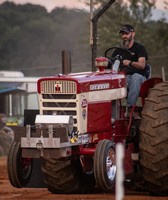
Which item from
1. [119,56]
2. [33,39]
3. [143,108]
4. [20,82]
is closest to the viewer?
[143,108]

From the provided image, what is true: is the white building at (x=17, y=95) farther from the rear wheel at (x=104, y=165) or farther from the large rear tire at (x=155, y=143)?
the rear wheel at (x=104, y=165)

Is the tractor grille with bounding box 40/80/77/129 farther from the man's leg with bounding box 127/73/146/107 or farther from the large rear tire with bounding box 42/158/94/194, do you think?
the man's leg with bounding box 127/73/146/107

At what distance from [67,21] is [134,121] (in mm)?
26727

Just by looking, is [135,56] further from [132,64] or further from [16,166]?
[16,166]

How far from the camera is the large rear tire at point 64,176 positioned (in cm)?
971

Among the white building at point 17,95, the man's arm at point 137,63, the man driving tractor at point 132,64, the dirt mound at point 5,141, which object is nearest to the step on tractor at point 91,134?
the man driving tractor at point 132,64

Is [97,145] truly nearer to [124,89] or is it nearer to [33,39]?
[124,89]

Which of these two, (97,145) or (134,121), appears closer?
(97,145)

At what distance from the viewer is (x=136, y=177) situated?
9883 mm

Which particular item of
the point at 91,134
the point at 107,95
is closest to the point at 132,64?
the point at 107,95

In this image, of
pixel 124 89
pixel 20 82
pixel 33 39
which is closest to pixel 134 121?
pixel 124 89

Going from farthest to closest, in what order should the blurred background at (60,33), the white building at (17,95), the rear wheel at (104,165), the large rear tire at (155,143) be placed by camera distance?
the blurred background at (60,33) < the white building at (17,95) < the large rear tire at (155,143) < the rear wheel at (104,165)

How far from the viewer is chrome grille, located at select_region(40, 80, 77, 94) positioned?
30.1 feet

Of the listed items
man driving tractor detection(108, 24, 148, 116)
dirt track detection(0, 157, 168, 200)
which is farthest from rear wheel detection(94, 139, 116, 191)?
man driving tractor detection(108, 24, 148, 116)
